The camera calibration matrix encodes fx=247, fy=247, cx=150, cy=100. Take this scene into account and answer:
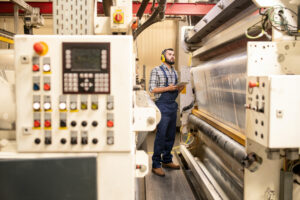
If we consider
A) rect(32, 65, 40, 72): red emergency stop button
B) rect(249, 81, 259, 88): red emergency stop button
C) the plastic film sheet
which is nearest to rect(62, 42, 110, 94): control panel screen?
rect(32, 65, 40, 72): red emergency stop button

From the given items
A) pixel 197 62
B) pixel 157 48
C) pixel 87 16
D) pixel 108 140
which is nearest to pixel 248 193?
pixel 108 140

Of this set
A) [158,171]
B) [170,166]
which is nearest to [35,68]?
[158,171]

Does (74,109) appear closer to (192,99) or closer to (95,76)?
(95,76)

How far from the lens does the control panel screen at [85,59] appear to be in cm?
104

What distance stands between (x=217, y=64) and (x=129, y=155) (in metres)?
1.59

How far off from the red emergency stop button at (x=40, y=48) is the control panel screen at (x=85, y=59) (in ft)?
0.36

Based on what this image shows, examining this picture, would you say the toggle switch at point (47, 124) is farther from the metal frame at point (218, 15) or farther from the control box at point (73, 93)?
the metal frame at point (218, 15)

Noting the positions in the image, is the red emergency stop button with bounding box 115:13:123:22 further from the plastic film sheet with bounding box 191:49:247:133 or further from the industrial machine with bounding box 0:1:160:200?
the plastic film sheet with bounding box 191:49:247:133

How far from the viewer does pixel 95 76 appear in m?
1.05

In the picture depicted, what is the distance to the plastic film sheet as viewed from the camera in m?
1.90

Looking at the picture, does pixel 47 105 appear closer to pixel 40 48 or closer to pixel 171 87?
pixel 40 48

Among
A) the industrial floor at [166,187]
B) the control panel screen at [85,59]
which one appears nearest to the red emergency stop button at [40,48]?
the control panel screen at [85,59]

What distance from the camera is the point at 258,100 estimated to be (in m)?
1.32

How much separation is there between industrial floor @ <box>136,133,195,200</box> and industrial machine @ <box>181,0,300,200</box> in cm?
→ 22
